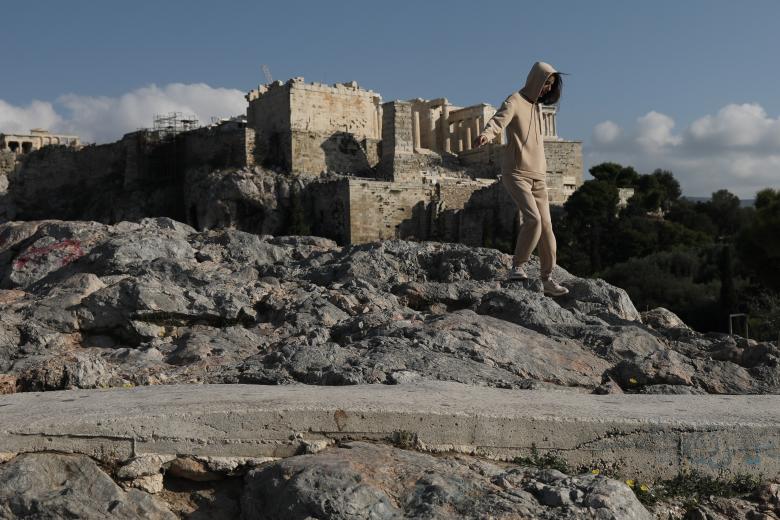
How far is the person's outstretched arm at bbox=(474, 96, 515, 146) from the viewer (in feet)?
25.1

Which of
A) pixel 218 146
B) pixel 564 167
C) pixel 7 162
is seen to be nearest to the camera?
pixel 564 167

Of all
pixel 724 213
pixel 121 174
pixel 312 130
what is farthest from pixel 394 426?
pixel 724 213

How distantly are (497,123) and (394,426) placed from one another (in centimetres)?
371

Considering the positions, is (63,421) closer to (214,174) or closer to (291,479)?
(291,479)

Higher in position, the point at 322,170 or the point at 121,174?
the point at 121,174

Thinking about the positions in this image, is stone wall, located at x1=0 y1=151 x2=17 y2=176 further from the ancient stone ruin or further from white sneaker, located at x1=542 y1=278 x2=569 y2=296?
white sneaker, located at x1=542 y1=278 x2=569 y2=296

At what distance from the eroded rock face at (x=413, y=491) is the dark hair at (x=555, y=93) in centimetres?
436

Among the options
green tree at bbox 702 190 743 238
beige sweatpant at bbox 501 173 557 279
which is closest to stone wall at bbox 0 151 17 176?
green tree at bbox 702 190 743 238

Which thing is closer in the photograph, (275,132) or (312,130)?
(312,130)

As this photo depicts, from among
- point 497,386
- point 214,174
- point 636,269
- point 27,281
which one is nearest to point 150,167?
point 214,174

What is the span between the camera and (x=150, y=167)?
141 feet

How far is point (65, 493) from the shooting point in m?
4.16

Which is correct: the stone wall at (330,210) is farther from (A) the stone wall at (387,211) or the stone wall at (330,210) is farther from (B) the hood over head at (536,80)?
(B) the hood over head at (536,80)

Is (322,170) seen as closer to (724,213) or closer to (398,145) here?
(398,145)
